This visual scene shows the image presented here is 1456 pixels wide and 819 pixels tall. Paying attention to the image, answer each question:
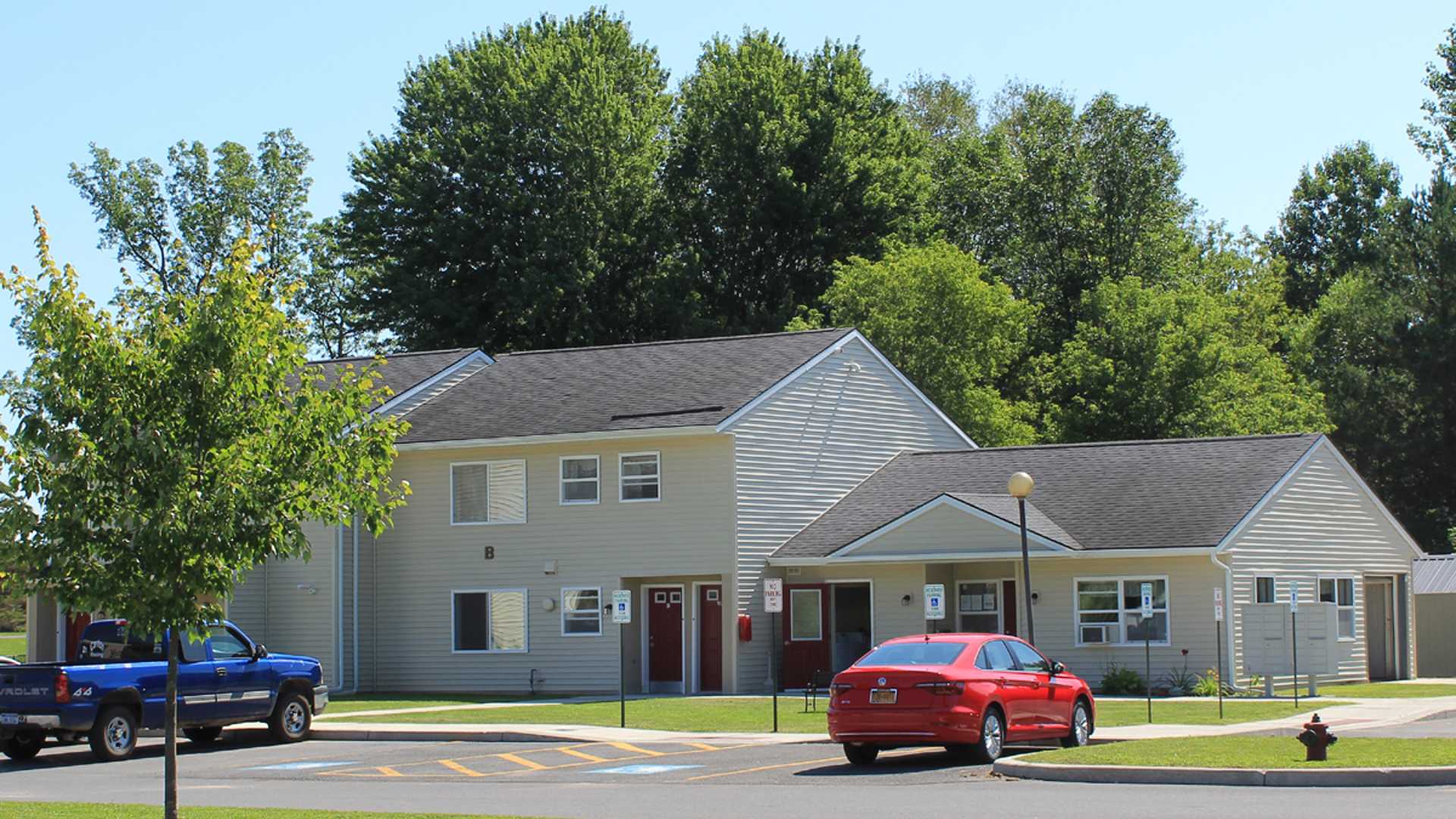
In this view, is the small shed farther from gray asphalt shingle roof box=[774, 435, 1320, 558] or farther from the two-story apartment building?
gray asphalt shingle roof box=[774, 435, 1320, 558]

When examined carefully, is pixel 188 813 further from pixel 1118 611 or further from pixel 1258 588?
pixel 1258 588

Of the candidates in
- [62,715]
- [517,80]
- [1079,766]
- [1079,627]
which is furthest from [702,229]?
[1079,766]

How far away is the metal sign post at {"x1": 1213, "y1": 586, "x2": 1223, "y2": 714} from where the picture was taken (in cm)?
2805

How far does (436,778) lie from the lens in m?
21.2

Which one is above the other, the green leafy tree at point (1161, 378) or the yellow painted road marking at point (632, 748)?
the green leafy tree at point (1161, 378)

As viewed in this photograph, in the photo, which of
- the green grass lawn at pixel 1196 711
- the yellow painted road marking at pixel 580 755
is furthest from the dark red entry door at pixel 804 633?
the yellow painted road marking at pixel 580 755

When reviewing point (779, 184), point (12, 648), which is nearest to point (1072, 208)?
point (779, 184)

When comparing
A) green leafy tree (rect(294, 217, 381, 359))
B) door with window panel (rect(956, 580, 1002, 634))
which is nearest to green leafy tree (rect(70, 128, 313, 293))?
green leafy tree (rect(294, 217, 381, 359))

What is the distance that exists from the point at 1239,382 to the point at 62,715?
38332mm

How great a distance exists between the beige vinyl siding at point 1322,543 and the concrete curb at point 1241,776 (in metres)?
16.2

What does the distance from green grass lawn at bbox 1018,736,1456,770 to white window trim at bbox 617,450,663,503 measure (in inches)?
650

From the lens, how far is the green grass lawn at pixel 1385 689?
3369cm

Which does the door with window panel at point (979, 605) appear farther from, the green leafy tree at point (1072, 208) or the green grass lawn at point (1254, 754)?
the green leafy tree at point (1072, 208)

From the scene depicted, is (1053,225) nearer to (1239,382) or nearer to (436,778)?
(1239,382)
